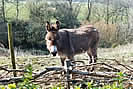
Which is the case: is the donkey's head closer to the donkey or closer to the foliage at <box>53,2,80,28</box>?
the donkey

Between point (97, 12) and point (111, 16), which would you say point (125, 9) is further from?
point (97, 12)

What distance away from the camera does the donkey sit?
5.64 metres

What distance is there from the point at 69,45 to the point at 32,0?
1919cm

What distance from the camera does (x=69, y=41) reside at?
6465mm

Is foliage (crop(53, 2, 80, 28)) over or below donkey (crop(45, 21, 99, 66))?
over

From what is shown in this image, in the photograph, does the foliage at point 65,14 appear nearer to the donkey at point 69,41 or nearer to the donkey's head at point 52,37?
the donkey at point 69,41

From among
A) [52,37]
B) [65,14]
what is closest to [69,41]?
[52,37]

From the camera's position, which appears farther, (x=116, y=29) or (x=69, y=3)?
(x=69, y=3)

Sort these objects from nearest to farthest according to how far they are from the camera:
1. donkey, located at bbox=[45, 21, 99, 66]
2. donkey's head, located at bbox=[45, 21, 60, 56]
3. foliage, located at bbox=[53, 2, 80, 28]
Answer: donkey's head, located at bbox=[45, 21, 60, 56] < donkey, located at bbox=[45, 21, 99, 66] < foliage, located at bbox=[53, 2, 80, 28]

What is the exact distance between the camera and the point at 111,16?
2823 centimetres

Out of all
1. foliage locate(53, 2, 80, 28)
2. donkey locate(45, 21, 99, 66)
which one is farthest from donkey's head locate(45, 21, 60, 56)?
foliage locate(53, 2, 80, 28)

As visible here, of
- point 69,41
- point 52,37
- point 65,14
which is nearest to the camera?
point 52,37

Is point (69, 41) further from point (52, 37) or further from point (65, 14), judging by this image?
point (65, 14)

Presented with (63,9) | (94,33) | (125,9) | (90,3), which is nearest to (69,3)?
(63,9)
